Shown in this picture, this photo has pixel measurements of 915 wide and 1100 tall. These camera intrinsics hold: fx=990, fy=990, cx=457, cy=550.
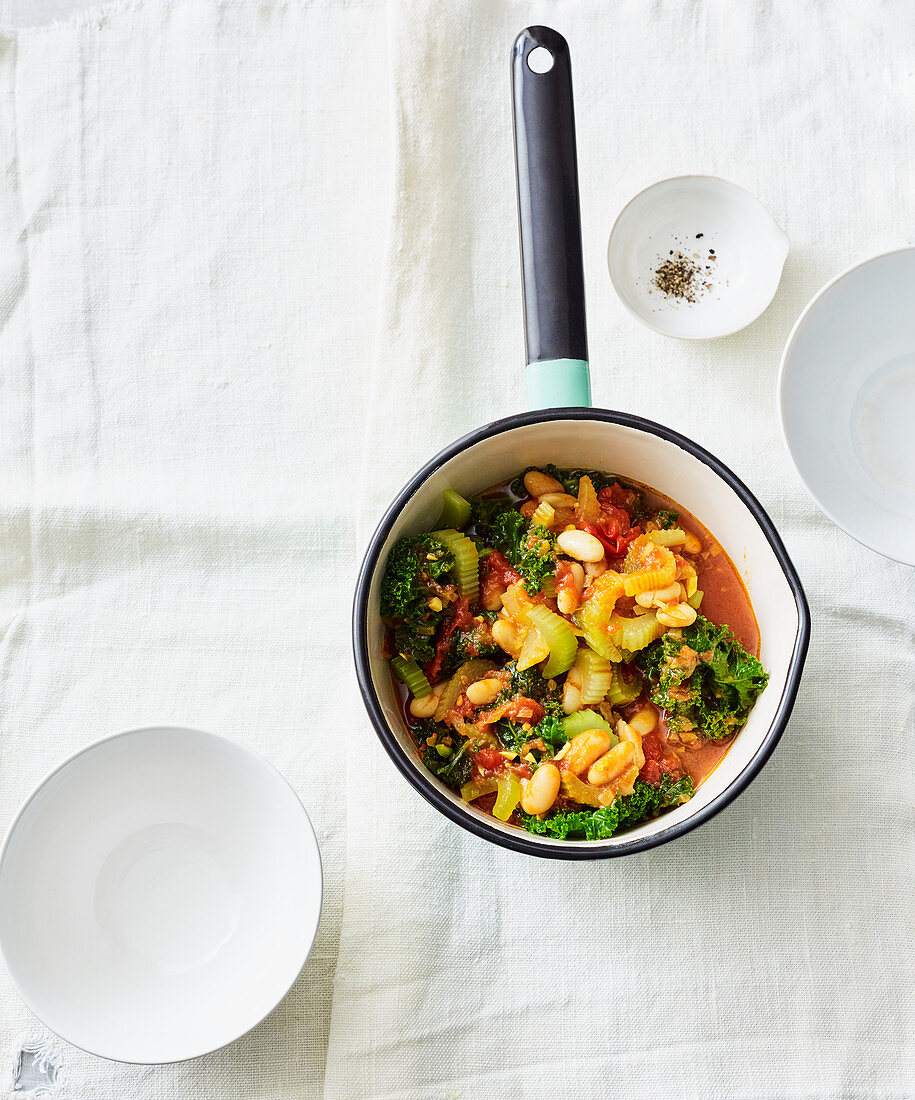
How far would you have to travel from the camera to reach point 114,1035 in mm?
2008

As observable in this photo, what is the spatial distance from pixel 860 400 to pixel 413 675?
1.19m

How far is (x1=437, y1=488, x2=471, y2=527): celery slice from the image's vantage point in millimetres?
1992

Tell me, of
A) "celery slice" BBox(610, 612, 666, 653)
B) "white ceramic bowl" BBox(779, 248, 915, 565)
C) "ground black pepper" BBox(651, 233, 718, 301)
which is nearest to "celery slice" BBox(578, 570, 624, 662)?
"celery slice" BBox(610, 612, 666, 653)

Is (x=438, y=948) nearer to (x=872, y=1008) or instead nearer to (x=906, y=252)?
(x=872, y=1008)

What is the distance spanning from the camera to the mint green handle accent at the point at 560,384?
1.89 metres

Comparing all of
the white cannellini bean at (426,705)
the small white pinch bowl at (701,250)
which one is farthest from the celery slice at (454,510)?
the small white pinch bowl at (701,250)

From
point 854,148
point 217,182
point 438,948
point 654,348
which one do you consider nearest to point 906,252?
point 854,148

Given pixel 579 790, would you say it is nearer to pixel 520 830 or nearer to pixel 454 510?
pixel 520 830

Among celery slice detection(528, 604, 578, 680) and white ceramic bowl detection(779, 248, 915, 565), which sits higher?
white ceramic bowl detection(779, 248, 915, 565)

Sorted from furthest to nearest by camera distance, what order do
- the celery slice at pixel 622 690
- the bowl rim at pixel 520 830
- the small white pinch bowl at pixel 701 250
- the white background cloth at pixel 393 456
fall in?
the small white pinch bowl at pixel 701 250
the white background cloth at pixel 393 456
the celery slice at pixel 622 690
the bowl rim at pixel 520 830

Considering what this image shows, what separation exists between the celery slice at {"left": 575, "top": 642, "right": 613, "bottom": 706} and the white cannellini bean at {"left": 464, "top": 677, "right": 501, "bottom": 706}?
17 centimetres

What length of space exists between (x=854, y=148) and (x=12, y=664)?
2359 mm

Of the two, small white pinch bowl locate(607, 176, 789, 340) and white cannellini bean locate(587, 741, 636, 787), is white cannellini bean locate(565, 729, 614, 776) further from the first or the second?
small white pinch bowl locate(607, 176, 789, 340)

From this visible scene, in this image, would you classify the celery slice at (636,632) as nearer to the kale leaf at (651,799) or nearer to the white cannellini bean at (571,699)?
the white cannellini bean at (571,699)
